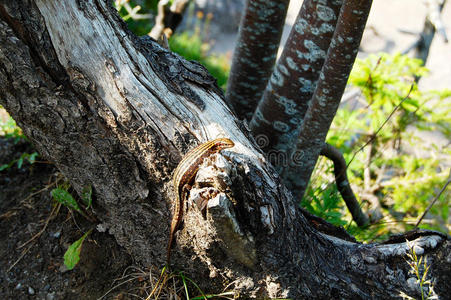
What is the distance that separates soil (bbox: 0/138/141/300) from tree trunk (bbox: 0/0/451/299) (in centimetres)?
37

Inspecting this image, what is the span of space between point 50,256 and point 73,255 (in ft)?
0.87

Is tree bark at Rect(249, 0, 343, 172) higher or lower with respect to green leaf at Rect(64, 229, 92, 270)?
higher

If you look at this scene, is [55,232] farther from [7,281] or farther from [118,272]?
[118,272]

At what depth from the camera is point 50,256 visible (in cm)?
216

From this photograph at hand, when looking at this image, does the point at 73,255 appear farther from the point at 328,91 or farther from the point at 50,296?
the point at 328,91

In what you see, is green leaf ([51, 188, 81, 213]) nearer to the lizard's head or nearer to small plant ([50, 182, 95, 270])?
small plant ([50, 182, 95, 270])

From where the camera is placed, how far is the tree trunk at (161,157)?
5.08 ft

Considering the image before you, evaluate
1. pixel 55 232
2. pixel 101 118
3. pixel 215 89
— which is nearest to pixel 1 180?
pixel 55 232

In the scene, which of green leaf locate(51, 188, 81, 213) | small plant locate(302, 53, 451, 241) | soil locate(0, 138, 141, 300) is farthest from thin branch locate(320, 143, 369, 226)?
green leaf locate(51, 188, 81, 213)

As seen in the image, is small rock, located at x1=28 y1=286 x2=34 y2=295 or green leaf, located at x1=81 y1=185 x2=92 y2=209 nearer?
green leaf, located at x1=81 y1=185 x2=92 y2=209

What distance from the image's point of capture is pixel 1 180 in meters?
2.59

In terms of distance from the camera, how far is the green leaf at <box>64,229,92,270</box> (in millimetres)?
1985

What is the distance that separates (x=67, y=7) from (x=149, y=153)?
74 cm

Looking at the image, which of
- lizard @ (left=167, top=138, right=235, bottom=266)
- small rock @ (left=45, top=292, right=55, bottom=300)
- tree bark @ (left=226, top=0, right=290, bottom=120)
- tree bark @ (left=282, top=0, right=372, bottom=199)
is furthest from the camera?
tree bark @ (left=226, top=0, right=290, bottom=120)
